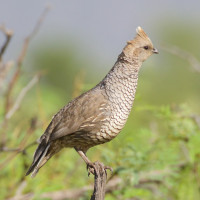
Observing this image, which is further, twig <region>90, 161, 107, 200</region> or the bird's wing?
the bird's wing

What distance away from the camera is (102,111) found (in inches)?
198

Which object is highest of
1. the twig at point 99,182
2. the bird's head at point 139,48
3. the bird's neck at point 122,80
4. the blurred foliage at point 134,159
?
the bird's head at point 139,48

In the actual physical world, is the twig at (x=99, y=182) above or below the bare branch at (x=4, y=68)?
below

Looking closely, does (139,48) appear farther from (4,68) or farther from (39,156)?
(4,68)

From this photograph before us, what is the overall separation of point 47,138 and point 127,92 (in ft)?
2.53

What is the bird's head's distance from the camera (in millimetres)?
5180

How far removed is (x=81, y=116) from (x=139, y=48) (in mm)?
766

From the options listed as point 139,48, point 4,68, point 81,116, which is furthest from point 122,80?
point 4,68

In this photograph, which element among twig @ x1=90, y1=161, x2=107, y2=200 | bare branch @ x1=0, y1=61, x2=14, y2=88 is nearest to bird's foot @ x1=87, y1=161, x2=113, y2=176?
twig @ x1=90, y1=161, x2=107, y2=200

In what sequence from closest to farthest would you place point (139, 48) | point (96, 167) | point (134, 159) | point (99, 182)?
point (99, 182) < point (96, 167) < point (139, 48) < point (134, 159)

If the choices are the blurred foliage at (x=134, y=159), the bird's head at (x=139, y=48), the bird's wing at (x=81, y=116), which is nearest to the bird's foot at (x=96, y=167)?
the bird's wing at (x=81, y=116)

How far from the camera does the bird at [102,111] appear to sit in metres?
5.00

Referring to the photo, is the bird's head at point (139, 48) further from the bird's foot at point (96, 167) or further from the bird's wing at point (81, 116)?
the bird's foot at point (96, 167)

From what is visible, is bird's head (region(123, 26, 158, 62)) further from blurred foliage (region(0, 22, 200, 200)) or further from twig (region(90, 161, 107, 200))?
twig (region(90, 161, 107, 200))
